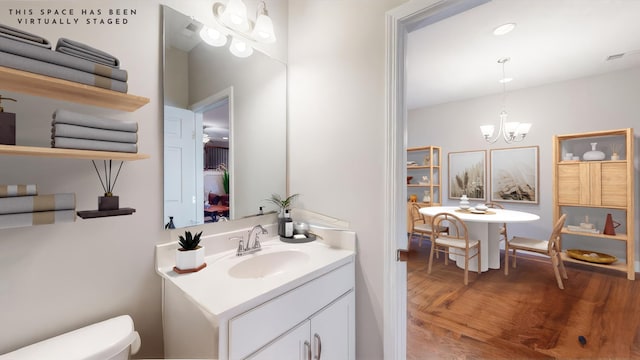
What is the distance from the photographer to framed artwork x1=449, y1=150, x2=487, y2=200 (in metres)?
4.25

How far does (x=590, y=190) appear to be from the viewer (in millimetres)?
3135

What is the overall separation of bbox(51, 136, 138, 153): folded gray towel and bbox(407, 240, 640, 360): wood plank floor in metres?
2.04

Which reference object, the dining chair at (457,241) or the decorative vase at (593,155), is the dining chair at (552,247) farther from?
the decorative vase at (593,155)

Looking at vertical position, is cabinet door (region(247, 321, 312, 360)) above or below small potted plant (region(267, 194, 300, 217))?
below

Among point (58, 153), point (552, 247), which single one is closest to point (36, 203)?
point (58, 153)

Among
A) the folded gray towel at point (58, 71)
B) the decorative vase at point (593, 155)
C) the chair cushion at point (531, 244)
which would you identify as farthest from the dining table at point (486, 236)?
the folded gray towel at point (58, 71)

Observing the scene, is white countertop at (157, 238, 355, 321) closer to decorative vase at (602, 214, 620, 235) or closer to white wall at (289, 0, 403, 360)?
white wall at (289, 0, 403, 360)

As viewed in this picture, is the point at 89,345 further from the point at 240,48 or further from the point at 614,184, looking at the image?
the point at 614,184

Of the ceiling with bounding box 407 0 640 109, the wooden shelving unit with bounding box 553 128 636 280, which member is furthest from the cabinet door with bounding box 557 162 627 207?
the ceiling with bounding box 407 0 640 109

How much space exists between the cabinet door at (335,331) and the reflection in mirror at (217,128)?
74 centimetres

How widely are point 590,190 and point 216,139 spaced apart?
4362 millimetres

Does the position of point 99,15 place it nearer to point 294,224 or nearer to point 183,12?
point 183,12

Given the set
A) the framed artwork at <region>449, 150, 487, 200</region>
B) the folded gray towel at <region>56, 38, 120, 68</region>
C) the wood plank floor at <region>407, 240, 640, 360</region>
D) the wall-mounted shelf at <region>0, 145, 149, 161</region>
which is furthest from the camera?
the framed artwork at <region>449, 150, 487, 200</region>

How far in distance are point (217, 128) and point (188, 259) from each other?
71 centimetres
